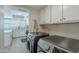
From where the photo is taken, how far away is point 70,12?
97 cm

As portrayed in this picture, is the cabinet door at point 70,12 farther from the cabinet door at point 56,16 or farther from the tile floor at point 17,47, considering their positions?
the tile floor at point 17,47

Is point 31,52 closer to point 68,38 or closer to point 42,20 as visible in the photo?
point 42,20

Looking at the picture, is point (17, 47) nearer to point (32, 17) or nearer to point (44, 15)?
point (32, 17)

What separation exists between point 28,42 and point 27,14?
1.07ft

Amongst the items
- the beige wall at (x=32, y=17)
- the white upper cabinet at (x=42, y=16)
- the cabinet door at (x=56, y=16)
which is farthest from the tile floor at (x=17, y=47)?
the cabinet door at (x=56, y=16)

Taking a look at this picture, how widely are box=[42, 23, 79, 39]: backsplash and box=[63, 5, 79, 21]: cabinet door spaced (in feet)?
0.71

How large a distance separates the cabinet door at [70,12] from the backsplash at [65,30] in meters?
0.22

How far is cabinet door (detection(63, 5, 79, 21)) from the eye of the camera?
2.92 ft

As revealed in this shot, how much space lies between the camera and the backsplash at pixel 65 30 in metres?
1.12

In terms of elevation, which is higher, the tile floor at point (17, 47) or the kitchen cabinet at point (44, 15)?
the kitchen cabinet at point (44, 15)

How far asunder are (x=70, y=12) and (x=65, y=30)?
1.29ft

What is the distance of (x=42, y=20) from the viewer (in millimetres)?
995
